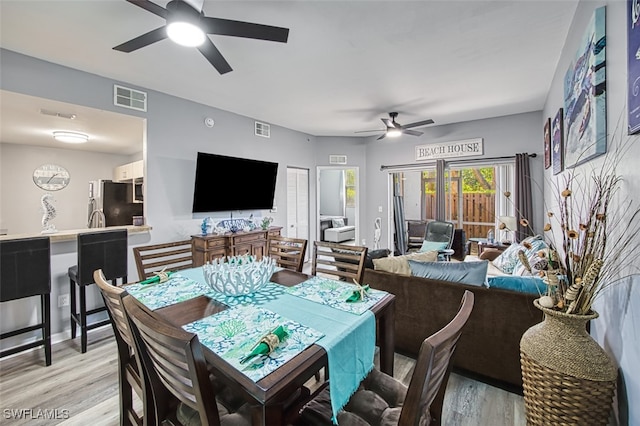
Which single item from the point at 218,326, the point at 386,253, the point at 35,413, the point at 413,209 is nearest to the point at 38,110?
the point at 35,413

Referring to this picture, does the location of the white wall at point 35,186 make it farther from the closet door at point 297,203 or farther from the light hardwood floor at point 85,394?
the closet door at point 297,203

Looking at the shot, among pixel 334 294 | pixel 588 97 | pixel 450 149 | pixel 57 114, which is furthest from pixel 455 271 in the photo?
pixel 57 114

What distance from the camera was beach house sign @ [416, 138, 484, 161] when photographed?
5.18m

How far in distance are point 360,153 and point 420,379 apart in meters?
5.99

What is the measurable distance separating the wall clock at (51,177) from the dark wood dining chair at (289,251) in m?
5.62

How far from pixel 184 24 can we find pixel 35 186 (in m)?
5.99

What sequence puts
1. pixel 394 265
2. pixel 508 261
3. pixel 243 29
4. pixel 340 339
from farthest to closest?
1. pixel 508 261
2. pixel 394 265
3. pixel 243 29
4. pixel 340 339

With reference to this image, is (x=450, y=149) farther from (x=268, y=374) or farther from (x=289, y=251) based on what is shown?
(x=268, y=374)

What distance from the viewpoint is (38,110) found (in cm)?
330

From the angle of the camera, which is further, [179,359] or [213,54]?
[213,54]

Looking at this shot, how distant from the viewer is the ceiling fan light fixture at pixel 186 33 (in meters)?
1.72

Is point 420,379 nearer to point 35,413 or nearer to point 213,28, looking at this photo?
point 213,28

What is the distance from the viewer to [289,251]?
2.70 metres

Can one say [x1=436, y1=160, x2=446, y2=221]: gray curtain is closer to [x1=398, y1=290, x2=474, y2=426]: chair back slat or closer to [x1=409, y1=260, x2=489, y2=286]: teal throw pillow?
[x1=409, y1=260, x2=489, y2=286]: teal throw pillow
